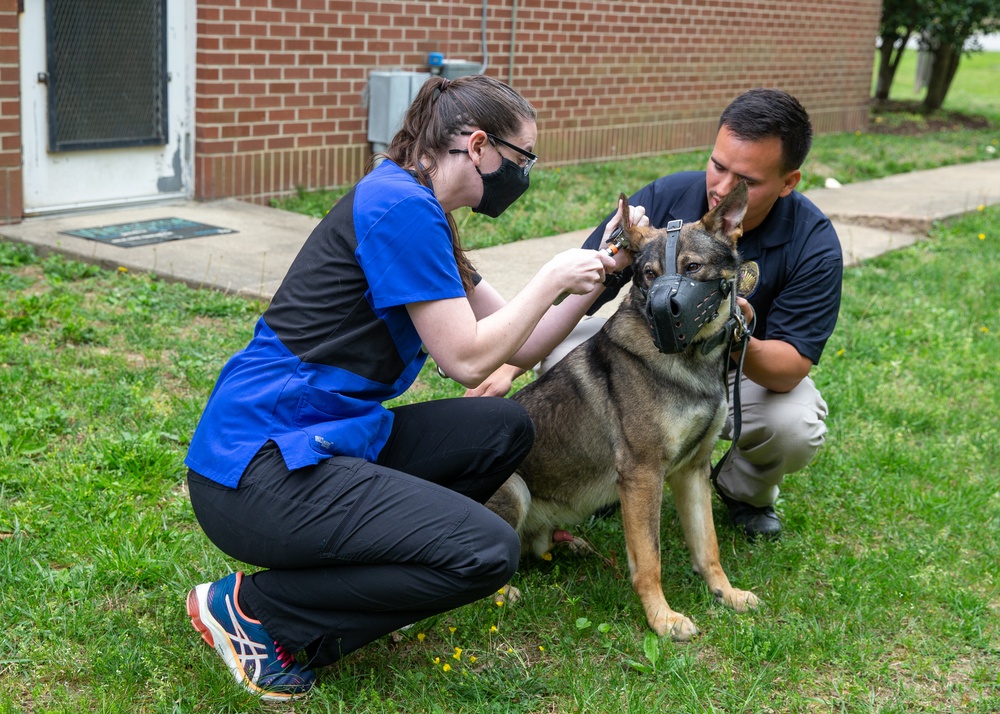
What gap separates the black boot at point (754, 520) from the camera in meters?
3.74

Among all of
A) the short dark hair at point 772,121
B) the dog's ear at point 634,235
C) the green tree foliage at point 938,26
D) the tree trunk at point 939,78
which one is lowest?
the dog's ear at point 634,235

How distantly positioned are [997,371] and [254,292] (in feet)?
12.8

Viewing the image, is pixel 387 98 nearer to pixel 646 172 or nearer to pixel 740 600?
pixel 646 172

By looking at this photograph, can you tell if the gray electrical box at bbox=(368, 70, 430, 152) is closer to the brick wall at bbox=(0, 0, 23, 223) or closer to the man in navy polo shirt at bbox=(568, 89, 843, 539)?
the brick wall at bbox=(0, 0, 23, 223)

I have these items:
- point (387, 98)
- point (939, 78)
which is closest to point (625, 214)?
point (387, 98)

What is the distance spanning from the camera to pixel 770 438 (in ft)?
11.8

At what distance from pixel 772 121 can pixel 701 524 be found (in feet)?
4.30

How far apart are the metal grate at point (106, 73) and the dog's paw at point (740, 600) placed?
5148 mm

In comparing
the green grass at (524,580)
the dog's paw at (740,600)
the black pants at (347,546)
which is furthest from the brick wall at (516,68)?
the dog's paw at (740,600)

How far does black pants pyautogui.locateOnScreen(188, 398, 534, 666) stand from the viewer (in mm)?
2500

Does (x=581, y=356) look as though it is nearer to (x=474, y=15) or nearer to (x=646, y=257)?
(x=646, y=257)

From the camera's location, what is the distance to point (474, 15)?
9.02 metres

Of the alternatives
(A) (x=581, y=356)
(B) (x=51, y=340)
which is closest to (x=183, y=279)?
(B) (x=51, y=340)

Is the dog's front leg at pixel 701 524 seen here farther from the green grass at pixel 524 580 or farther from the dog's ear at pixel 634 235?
the dog's ear at pixel 634 235
